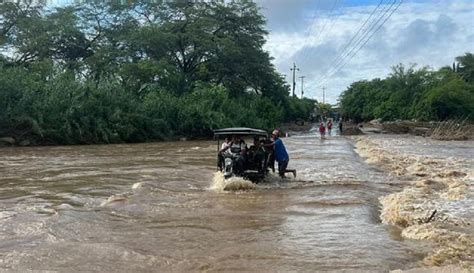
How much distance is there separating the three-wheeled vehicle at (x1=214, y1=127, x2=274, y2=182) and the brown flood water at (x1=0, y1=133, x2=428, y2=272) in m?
0.52

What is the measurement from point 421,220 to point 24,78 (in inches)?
1274

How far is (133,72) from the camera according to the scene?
4922 centimetres

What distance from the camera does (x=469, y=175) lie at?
59.3 ft

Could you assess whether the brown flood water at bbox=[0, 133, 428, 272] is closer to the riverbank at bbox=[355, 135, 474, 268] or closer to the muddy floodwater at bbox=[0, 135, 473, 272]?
the muddy floodwater at bbox=[0, 135, 473, 272]

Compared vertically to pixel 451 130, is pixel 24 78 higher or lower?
higher

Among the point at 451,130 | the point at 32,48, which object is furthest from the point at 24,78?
the point at 451,130

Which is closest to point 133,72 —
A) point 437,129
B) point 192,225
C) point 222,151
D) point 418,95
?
point 437,129

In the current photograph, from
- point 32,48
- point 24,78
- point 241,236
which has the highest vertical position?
point 32,48

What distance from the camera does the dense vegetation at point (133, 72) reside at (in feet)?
119

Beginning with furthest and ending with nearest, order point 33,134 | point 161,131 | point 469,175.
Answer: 1. point 161,131
2. point 33,134
3. point 469,175

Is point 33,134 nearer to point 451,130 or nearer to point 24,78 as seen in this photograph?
point 24,78

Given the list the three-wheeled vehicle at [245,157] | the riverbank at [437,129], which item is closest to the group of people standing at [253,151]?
the three-wheeled vehicle at [245,157]

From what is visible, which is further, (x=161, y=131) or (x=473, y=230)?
(x=161, y=131)

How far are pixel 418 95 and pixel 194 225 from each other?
76523mm
